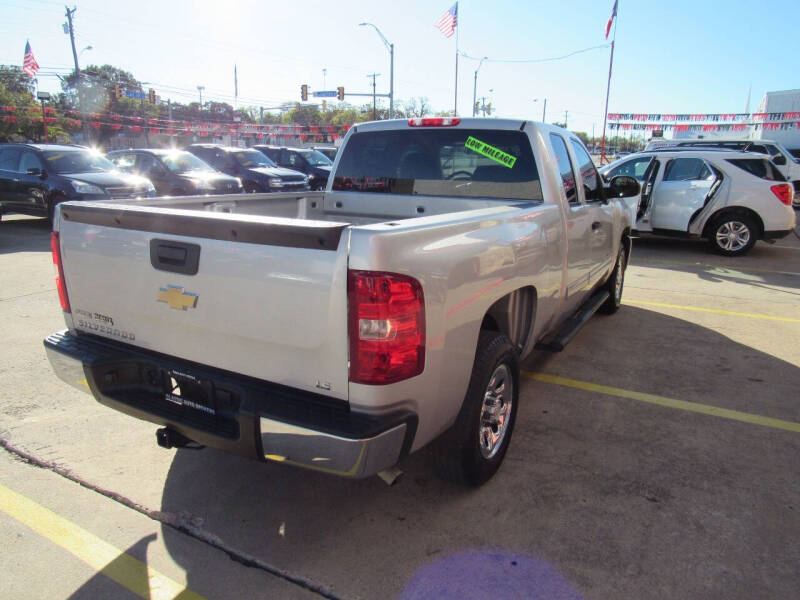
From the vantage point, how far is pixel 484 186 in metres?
3.88

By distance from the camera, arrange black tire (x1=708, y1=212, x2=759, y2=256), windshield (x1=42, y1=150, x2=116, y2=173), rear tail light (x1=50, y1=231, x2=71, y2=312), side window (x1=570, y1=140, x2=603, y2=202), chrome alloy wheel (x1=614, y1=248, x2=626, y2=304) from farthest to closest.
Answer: windshield (x1=42, y1=150, x2=116, y2=173) → black tire (x1=708, y1=212, x2=759, y2=256) → chrome alloy wheel (x1=614, y1=248, x2=626, y2=304) → side window (x1=570, y1=140, x2=603, y2=202) → rear tail light (x1=50, y1=231, x2=71, y2=312)

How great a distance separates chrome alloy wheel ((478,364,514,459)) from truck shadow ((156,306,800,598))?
0.21 meters

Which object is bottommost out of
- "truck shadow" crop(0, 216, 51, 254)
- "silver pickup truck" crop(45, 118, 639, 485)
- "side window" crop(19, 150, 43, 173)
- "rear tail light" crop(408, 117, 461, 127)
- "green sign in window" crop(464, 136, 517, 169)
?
"truck shadow" crop(0, 216, 51, 254)

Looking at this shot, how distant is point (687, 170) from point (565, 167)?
7.36 meters

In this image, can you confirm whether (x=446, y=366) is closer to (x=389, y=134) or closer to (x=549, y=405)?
(x=549, y=405)

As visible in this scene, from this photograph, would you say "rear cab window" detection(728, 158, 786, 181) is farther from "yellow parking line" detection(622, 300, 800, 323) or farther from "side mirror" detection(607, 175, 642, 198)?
"side mirror" detection(607, 175, 642, 198)

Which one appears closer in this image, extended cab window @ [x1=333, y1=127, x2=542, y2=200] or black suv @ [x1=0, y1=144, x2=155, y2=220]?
extended cab window @ [x1=333, y1=127, x2=542, y2=200]

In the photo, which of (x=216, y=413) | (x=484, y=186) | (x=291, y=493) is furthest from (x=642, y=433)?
(x=216, y=413)

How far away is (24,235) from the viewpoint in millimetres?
10734

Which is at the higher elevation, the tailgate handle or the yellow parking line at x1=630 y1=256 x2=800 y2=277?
the tailgate handle

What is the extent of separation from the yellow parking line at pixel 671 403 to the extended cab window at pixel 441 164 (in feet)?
5.14

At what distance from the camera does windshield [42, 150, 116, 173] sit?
1102 cm

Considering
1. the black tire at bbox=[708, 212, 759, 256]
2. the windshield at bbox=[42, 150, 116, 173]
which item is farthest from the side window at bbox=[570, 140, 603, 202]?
the windshield at bbox=[42, 150, 116, 173]

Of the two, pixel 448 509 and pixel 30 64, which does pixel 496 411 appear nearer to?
pixel 448 509
